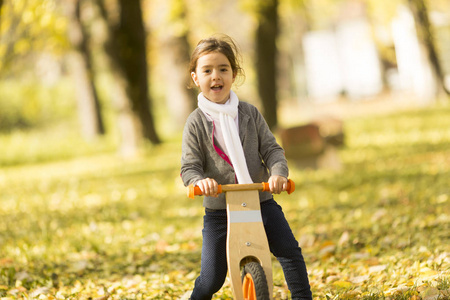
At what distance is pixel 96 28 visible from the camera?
48.3 ft

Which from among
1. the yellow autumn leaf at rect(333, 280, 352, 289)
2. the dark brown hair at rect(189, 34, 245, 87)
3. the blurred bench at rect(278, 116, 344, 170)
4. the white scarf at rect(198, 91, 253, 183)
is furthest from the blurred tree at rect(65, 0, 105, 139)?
the white scarf at rect(198, 91, 253, 183)

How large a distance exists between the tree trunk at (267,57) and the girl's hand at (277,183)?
12.0m

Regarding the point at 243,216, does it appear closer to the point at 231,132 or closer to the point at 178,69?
the point at 231,132

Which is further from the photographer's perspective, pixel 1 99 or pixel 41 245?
pixel 1 99

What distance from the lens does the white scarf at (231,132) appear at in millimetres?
3391

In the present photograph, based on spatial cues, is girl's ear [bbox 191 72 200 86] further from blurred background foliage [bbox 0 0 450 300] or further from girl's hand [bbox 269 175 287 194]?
girl's hand [bbox 269 175 287 194]

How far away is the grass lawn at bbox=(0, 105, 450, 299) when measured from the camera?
454 centimetres

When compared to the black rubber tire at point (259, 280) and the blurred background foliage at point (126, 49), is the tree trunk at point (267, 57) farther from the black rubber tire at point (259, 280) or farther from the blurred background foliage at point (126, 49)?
the black rubber tire at point (259, 280)

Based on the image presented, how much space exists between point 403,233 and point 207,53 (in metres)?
3.28

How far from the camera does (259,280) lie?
3.19 m

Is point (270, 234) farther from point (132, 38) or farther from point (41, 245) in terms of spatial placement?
point (132, 38)

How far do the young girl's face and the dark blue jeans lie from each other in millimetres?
664

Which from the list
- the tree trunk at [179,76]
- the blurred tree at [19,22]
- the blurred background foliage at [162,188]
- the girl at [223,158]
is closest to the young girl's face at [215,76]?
the girl at [223,158]

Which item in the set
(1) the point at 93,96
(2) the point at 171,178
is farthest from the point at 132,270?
(1) the point at 93,96
